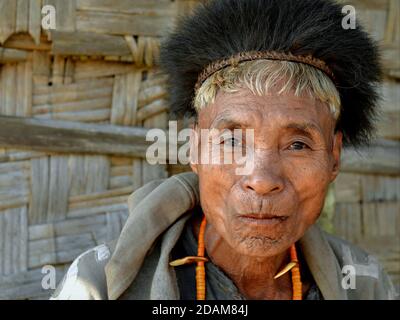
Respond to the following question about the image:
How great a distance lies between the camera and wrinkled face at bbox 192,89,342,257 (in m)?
2.24

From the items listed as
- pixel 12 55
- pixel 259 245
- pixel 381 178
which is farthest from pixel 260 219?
pixel 381 178

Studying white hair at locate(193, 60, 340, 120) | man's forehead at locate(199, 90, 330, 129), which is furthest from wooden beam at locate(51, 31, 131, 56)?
man's forehead at locate(199, 90, 330, 129)

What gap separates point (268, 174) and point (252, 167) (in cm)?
6

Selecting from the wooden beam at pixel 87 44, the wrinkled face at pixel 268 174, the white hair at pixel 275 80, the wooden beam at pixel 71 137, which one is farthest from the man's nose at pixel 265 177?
the wooden beam at pixel 87 44

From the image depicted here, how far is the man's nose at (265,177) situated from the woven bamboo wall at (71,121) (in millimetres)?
948

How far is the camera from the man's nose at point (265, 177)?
2.19m

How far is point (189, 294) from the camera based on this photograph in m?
2.43

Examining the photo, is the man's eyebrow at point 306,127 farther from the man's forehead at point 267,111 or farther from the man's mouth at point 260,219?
the man's mouth at point 260,219

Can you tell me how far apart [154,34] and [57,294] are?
1366 mm

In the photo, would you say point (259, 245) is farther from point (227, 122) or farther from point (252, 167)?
point (227, 122)

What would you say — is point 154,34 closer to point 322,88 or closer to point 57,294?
point 322,88

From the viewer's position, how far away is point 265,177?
220cm

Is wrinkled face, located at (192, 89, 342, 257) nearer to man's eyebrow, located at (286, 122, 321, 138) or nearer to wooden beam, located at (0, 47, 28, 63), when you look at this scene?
man's eyebrow, located at (286, 122, 321, 138)
